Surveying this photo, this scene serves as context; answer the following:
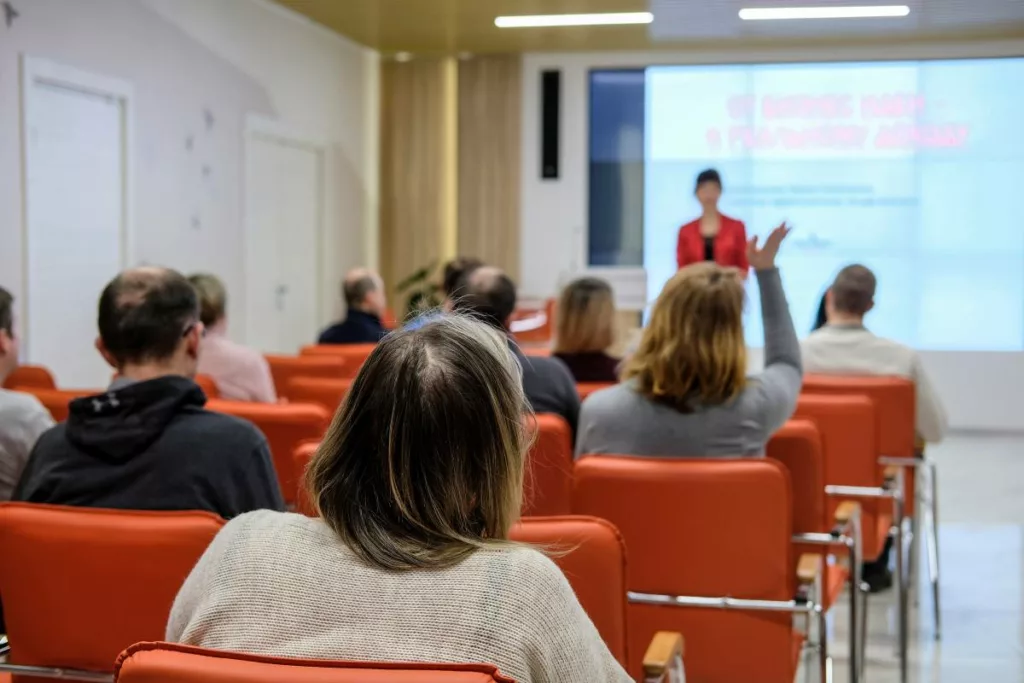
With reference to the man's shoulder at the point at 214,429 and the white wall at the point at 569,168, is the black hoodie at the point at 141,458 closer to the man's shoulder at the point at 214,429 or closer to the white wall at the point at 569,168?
the man's shoulder at the point at 214,429

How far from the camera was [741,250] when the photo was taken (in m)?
7.29

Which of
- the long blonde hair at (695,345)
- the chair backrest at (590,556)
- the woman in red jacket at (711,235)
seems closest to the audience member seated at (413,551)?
the chair backrest at (590,556)

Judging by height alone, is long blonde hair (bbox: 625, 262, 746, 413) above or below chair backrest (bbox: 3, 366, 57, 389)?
above

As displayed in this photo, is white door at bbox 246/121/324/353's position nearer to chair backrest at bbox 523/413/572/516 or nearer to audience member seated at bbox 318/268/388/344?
audience member seated at bbox 318/268/388/344

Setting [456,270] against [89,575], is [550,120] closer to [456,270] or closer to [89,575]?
[456,270]

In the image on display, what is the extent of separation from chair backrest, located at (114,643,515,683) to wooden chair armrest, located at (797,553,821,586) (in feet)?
4.89

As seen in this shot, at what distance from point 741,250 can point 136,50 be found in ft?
12.6

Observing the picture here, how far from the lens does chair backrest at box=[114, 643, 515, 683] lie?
1.11 m

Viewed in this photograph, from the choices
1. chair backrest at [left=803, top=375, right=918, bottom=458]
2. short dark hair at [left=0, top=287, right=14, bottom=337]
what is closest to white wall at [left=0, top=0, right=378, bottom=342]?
short dark hair at [left=0, top=287, right=14, bottom=337]

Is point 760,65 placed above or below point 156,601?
above

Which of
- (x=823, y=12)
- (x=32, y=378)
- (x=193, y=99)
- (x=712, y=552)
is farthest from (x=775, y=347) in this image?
(x=823, y=12)

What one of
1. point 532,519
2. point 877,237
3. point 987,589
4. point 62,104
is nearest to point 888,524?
point 987,589

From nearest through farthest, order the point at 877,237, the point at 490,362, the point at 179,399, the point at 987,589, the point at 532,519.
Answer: the point at 490,362 → the point at 532,519 → the point at 179,399 → the point at 987,589 → the point at 877,237

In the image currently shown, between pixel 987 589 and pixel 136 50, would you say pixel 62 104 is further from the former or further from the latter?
pixel 987 589
